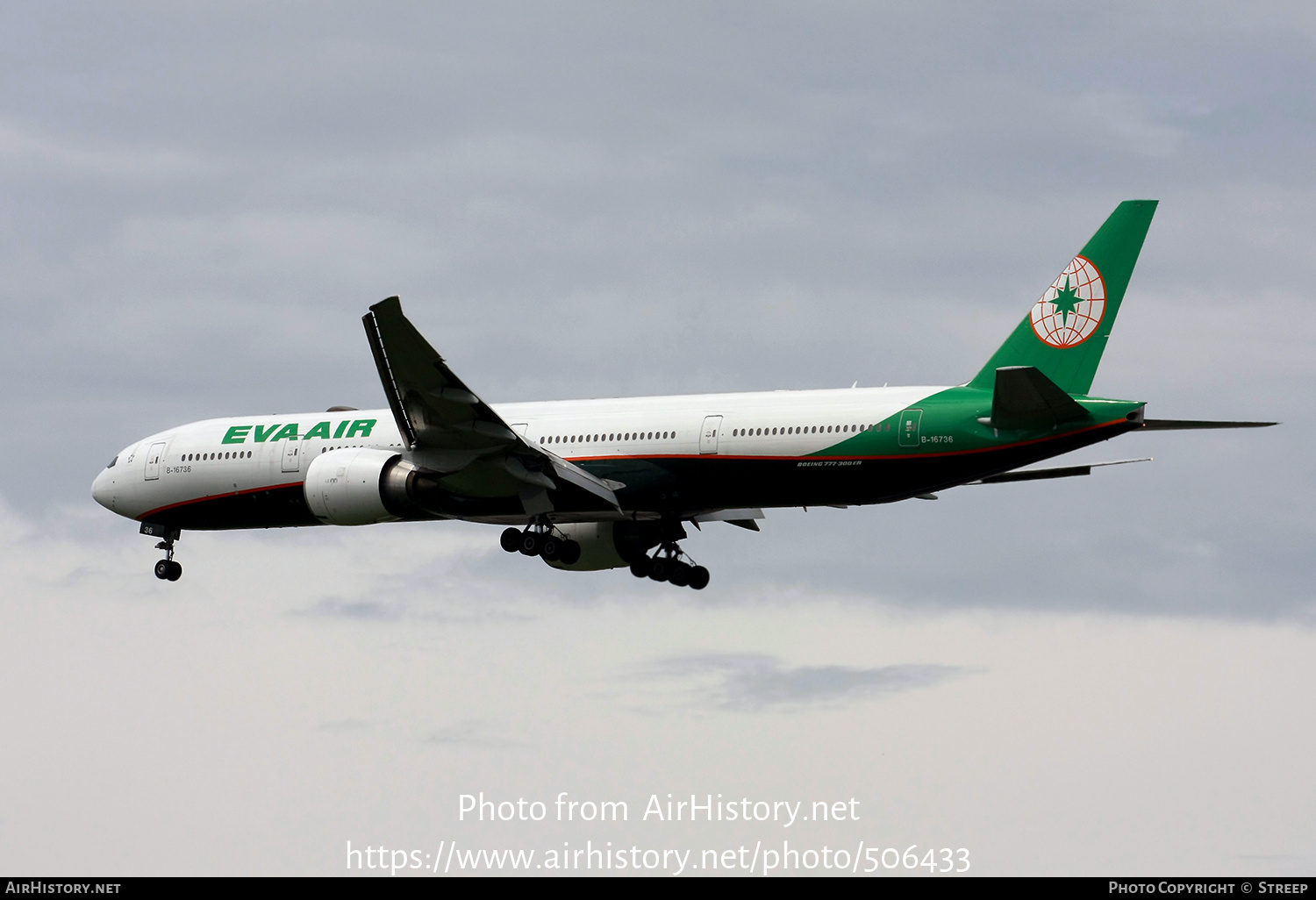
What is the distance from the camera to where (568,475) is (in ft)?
116

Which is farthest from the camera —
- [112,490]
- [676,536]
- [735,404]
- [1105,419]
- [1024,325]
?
[112,490]

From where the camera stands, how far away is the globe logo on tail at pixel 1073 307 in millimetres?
31484

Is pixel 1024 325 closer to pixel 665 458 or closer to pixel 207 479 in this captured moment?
pixel 665 458

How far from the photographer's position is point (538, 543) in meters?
36.6

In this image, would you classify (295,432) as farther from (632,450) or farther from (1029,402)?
(1029,402)

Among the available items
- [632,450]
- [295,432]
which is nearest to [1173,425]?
[632,450]

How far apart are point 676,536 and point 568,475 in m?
4.74

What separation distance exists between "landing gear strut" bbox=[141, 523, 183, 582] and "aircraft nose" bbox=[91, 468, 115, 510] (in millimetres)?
1279

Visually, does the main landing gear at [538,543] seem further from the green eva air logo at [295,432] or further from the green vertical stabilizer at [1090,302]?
the green vertical stabilizer at [1090,302]

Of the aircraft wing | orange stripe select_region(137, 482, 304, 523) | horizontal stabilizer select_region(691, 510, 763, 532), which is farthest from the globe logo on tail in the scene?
orange stripe select_region(137, 482, 304, 523)

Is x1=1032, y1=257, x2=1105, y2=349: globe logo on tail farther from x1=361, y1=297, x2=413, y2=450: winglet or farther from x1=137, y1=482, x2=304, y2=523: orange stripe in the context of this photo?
x1=137, y1=482, x2=304, y2=523: orange stripe

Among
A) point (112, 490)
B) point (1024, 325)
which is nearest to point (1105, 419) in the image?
point (1024, 325)

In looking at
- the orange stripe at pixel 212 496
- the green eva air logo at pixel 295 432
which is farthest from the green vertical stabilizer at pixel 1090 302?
the orange stripe at pixel 212 496

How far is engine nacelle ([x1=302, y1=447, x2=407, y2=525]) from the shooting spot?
1409 inches
